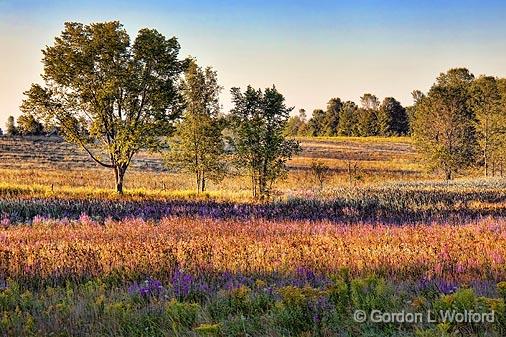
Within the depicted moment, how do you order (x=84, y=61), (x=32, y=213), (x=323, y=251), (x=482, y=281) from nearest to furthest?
1. (x=482, y=281)
2. (x=323, y=251)
3. (x=32, y=213)
4. (x=84, y=61)

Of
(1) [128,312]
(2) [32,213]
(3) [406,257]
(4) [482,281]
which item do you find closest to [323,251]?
(3) [406,257]

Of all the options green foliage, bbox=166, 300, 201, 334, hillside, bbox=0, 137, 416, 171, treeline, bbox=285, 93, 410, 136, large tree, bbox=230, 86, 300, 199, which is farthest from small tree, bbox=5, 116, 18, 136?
green foliage, bbox=166, 300, 201, 334

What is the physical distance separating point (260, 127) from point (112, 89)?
8391mm

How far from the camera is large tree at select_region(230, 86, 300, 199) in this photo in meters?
22.4

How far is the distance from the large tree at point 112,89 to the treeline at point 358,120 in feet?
285

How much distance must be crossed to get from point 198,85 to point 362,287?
2431cm

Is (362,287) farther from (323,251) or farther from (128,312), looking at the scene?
(323,251)

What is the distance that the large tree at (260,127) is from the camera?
2244 centimetres

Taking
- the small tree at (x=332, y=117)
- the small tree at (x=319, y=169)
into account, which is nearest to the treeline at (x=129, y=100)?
the small tree at (x=319, y=169)

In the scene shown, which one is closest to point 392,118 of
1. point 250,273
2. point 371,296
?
point 250,273

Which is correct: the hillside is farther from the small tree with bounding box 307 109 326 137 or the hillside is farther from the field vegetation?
the small tree with bounding box 307 109 326 137

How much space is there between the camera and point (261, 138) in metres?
22.6

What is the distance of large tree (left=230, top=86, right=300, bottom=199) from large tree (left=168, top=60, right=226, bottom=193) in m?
5.04

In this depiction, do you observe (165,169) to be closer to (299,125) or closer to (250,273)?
(250,273)
